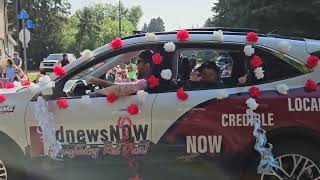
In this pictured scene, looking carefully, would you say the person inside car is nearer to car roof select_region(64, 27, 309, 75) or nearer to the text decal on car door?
car roof select_region(64, 27, 309, 75)

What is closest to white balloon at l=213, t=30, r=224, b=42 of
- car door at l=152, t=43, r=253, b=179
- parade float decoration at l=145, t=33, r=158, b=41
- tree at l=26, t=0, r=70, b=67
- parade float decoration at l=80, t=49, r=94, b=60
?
car door at l=152, t=43, r=253, b=179

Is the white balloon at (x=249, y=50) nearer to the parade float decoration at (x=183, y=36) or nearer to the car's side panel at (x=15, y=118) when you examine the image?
the parade float decoration at (x=183, y=36)

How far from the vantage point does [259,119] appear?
538cm

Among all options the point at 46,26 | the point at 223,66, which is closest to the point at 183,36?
the point at 223,66

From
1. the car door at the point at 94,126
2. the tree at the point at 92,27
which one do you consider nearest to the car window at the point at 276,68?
the car door at the point at 94,126

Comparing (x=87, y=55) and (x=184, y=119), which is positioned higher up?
(x=87, y=55)

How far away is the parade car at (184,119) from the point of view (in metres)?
5.42

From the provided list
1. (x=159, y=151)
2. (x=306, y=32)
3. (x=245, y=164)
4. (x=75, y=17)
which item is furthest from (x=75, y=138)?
(x=75, y=17)

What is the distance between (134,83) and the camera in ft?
18.8

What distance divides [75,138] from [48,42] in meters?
75.4

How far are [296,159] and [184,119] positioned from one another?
3.81 feet

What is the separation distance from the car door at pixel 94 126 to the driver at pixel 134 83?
76mm

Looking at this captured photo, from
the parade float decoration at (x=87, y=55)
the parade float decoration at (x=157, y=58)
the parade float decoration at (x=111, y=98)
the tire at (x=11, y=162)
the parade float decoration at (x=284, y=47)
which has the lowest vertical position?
the tire at (x=11, y=162)

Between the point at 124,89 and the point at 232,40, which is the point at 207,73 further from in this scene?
the point at 124,89
